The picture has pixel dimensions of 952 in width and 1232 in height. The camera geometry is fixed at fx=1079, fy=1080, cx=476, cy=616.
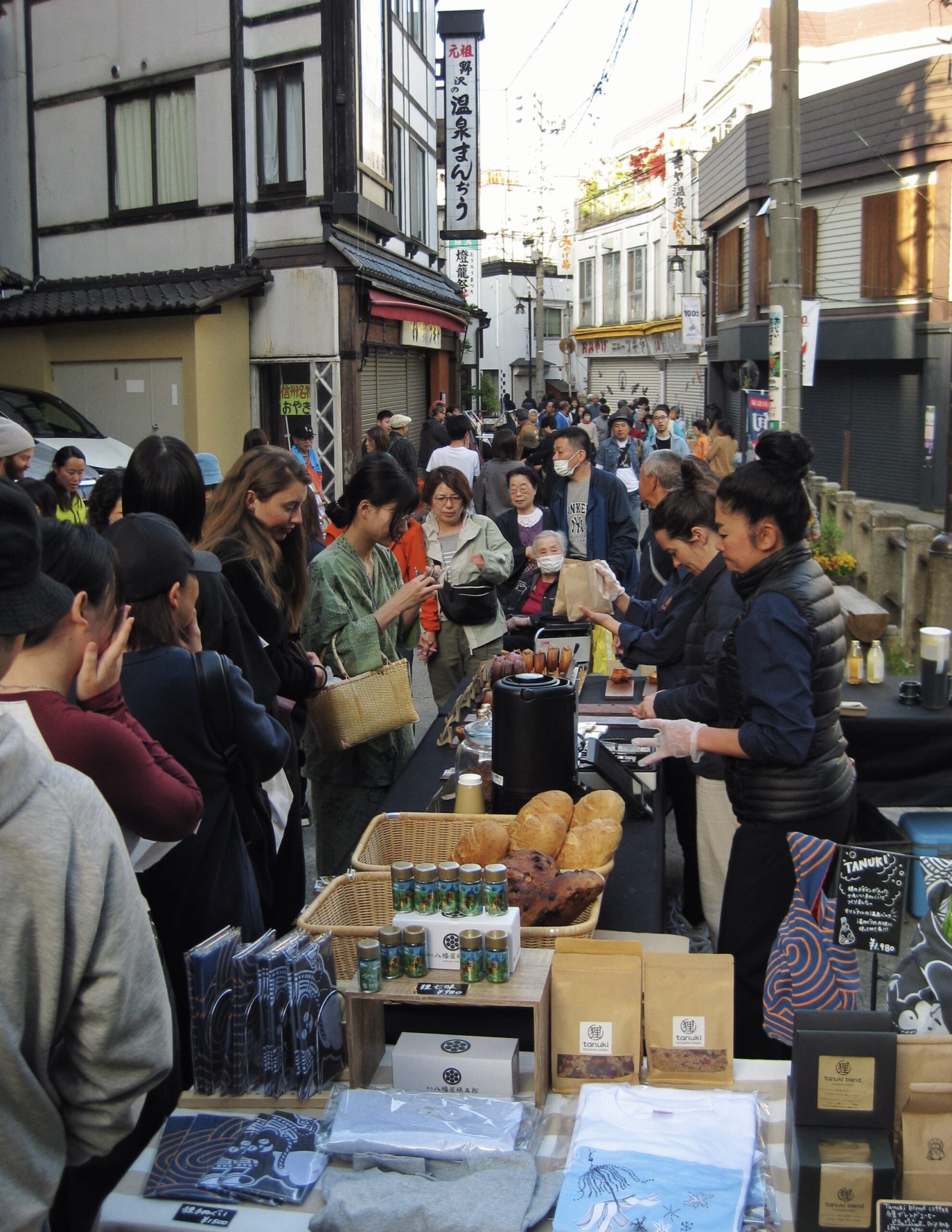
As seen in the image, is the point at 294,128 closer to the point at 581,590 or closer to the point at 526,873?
the point at 581,590

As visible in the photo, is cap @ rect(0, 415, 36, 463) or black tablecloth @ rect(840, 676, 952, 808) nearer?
cap @ rect(0, 415, 36, 463)

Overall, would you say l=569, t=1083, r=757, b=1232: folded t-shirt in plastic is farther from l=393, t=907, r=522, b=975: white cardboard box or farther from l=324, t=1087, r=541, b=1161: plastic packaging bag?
l=393, t=907, r=522, b=975: white cardboard box

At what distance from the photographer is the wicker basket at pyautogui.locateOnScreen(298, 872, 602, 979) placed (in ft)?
8.16

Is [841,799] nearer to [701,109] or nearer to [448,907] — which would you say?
[448,907]

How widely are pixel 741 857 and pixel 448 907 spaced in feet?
4.77

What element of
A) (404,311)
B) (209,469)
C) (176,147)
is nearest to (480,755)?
(209,469)

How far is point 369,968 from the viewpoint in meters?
2.17

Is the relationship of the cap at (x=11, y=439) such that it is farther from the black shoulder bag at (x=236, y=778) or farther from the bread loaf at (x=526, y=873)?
the bread loaf at (x=526, y=873)

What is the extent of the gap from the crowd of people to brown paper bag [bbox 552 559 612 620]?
0.24ft

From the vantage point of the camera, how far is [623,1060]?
2232 millimetres

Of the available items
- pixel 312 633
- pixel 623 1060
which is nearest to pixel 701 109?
pixel 312 633

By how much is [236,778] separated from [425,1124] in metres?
1.25

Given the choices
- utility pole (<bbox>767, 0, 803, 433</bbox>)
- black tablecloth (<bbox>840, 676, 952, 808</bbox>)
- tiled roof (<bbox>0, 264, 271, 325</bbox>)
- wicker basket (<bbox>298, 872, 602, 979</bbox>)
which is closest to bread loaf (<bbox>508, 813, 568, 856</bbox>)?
wicker basket (<bbox>298, 872, 602, 979</bbox>)

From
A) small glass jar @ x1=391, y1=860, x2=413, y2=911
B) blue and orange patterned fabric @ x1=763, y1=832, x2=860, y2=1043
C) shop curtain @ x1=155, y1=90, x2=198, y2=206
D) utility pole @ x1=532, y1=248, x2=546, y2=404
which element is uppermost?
utility pole @ x1=532, y1=248, x2=546, y2=404
